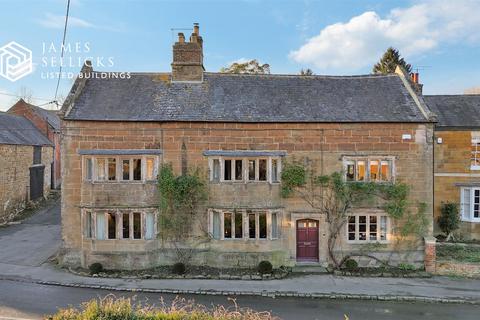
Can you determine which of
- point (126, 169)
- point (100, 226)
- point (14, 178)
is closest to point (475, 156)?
point (126, 169)

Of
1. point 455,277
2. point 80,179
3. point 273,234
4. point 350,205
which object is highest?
point 80,179

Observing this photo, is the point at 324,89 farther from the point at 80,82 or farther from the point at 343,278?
the point at 80,82

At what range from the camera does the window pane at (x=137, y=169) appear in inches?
681

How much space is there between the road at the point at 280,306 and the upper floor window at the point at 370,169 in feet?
20.1

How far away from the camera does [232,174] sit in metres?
17.4

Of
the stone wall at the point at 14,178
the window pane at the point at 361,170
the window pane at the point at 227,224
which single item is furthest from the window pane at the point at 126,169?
the stone wall at the point at 14,178

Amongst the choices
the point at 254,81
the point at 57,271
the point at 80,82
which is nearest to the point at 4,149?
the point at 80,82

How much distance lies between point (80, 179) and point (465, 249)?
2119 cm

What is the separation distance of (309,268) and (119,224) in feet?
31.7

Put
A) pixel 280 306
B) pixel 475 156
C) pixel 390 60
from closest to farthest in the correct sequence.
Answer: pixel 280 306 < pixel 475 156 < pixel 390 60

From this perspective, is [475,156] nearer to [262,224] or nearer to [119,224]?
[262,224]

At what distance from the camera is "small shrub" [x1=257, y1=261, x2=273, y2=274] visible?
16.6 metres

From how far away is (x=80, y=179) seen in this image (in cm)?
1744

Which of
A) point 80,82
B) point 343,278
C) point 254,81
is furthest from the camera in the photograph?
point 254,81
